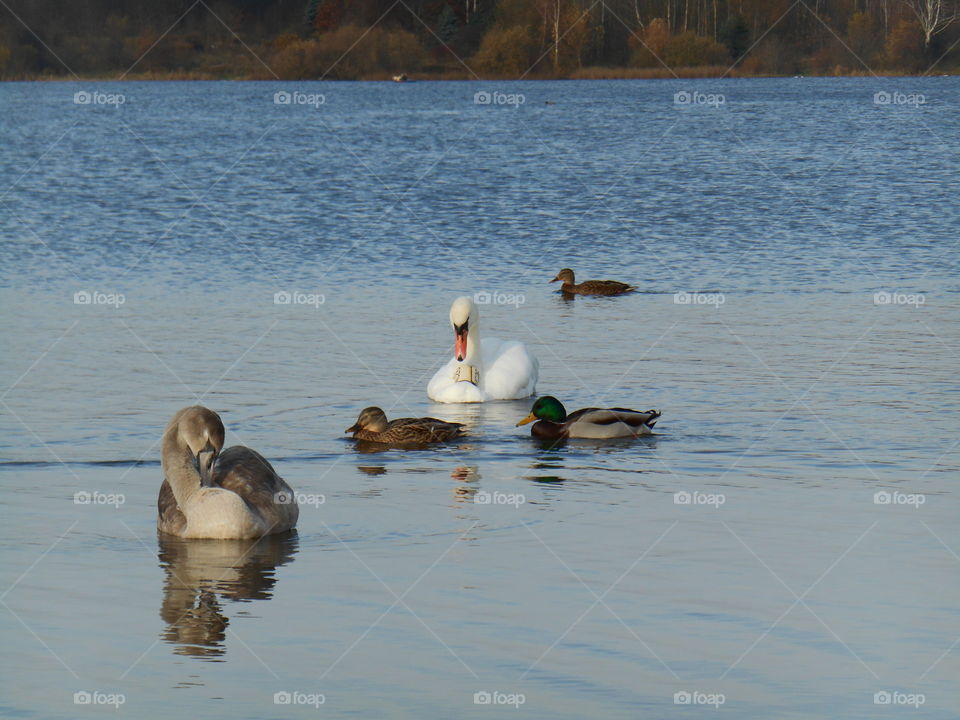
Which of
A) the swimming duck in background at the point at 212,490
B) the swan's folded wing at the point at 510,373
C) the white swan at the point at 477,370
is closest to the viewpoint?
the swimming duck in background at the point at 212,490

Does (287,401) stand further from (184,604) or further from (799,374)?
(184,604)

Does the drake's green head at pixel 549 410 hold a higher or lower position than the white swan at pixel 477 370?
lower

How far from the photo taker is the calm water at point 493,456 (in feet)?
25.3

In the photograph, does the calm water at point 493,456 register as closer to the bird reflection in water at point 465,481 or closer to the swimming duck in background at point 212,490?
the bird reflection in water at point 465,481

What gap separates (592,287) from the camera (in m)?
22.2

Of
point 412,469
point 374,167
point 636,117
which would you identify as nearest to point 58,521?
point 412,469

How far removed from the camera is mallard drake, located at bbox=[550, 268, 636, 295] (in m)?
22.2

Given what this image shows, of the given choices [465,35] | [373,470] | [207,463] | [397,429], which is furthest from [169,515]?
[465,35]

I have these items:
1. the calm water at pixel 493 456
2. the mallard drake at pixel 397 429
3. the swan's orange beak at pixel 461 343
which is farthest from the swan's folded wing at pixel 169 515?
the swan's orange beak at pixel 461 343

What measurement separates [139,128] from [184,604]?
161 ft

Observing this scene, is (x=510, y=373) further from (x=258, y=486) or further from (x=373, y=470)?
(x=258, y=486)

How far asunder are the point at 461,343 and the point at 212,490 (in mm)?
5884

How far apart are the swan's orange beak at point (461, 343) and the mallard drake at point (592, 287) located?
627 cm

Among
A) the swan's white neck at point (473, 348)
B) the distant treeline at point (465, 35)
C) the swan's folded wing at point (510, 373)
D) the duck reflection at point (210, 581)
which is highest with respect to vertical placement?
the distant treeline at point (465, 35)
